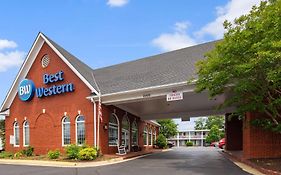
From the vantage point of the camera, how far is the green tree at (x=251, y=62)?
1325 centimetres

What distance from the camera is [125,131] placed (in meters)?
30.8

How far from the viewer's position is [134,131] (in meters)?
33.5

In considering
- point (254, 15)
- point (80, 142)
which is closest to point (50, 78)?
point (80, 142)

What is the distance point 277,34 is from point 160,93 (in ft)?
36.1

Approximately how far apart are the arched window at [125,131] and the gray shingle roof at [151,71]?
4065mm

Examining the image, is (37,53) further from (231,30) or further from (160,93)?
(231,30)

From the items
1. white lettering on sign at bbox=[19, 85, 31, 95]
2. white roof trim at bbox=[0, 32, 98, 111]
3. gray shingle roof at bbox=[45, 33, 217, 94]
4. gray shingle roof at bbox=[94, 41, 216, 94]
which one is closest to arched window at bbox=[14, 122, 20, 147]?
white roof trim at bbox=[0, 32, 98, 111]

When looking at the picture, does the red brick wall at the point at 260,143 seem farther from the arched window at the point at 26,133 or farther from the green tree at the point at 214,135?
the green tree at the point at 214,135

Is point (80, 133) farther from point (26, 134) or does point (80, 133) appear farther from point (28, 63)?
point (28, 63)

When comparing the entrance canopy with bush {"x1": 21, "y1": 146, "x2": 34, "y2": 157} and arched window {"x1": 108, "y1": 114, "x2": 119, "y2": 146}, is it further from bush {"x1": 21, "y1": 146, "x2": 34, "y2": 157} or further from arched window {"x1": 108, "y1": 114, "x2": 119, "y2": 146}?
bush {"x1": 21, "y1": 146, "x2": 34, "y2": 157}

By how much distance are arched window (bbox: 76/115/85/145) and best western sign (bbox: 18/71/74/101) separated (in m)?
2.32

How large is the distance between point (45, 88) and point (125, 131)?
7.66m

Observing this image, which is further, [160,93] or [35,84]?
[35,84]

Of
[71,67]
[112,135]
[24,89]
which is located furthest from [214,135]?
[71,67]
